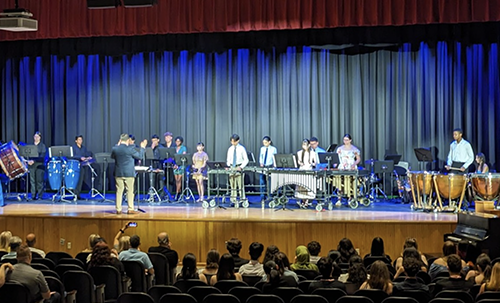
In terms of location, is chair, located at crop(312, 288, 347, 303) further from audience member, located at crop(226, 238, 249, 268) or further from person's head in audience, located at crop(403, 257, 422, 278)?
audience member, located at crop(226, 238, 249, 268)

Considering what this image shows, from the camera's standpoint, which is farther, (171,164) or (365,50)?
(365,50)

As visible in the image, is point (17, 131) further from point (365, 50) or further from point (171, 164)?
point (365, 50)

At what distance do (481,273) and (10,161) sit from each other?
1086 centimetres

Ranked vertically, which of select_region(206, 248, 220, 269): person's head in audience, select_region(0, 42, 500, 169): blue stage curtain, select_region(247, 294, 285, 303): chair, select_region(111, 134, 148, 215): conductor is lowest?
select_region(247, 294, 285, 303): chair

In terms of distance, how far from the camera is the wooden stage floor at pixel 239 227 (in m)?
12.2

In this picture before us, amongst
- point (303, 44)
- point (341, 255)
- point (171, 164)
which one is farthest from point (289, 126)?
point (341, 255)

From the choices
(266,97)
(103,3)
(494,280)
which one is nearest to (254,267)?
(494,280)

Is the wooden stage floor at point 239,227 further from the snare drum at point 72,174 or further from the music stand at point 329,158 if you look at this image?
the snare drum at point 72,174

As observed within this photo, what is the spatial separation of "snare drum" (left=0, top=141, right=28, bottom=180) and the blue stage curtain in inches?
186

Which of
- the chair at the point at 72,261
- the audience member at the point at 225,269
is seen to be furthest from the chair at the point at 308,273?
the chair at the point at 72,261

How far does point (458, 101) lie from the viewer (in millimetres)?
17906

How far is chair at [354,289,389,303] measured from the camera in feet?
21.6

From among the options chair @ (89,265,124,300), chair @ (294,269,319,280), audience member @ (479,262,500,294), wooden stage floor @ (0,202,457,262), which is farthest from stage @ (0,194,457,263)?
audience member @ (479,262,500,294)

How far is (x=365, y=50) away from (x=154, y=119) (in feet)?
19.6
